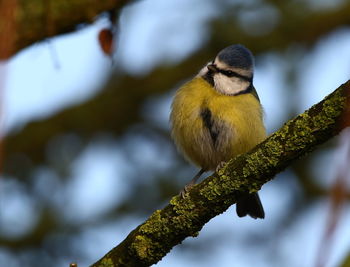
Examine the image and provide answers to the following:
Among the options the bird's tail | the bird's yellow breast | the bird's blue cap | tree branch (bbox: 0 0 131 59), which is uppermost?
tree branch (bbox: 0 0 131 59)

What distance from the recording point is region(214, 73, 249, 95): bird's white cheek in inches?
166

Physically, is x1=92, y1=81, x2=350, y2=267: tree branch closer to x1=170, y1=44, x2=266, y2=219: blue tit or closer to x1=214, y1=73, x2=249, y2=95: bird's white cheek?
x1=170, y1=44, x2=266, y2=219: blue tit

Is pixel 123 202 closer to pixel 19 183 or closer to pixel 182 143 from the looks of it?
pixel 19 183

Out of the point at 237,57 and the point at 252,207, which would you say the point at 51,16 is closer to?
the point at 237,57

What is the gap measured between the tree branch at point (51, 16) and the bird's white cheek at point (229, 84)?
0.84 m

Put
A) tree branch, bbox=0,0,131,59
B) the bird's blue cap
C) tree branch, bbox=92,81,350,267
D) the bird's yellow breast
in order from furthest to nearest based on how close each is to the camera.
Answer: the bird's blue cap → tree branch, bbox=0,0,131,59 → the bird's yellow breast → tree branch, bbox=92,81,350,267

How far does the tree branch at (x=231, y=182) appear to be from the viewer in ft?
7.48

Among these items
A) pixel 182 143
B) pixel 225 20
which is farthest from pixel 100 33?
pixel 225 20

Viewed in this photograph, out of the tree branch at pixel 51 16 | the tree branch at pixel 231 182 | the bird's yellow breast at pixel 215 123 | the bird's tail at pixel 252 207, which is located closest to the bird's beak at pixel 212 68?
the bird's yellow breast at pixel 215 123

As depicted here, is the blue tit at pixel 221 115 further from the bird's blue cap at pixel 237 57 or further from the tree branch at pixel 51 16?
the tree branch at pixel 51 16

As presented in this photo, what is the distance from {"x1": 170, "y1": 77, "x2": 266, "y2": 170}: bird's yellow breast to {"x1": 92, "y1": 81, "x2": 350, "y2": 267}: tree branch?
127 cm

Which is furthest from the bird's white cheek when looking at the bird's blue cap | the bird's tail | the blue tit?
the bird's tail

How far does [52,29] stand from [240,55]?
1.33m

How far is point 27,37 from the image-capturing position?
4184mm
